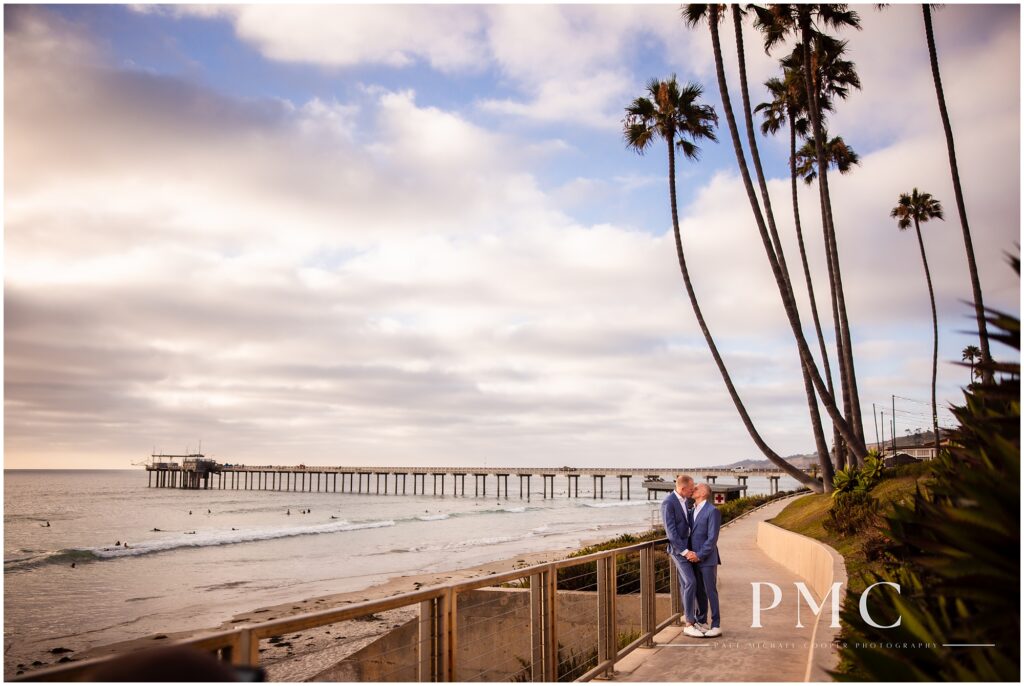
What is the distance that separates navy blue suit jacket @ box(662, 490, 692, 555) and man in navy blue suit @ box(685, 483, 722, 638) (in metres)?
0.07

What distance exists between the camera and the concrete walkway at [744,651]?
6395 millimetres

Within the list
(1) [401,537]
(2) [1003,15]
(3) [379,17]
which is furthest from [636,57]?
(1) [401,537]

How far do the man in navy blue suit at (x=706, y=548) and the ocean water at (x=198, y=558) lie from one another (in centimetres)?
1507

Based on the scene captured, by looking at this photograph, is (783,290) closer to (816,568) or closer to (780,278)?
(780,278)

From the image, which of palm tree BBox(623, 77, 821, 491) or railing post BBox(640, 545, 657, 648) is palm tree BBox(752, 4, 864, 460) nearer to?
palm tree BBox(623, 77, 821, 491)

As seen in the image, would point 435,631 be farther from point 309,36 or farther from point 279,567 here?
point 279,567

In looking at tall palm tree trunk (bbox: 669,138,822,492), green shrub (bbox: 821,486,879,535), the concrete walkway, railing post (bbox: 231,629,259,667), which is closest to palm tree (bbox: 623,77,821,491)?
tall palm tree trunk (bbox: 669,138,822,492)

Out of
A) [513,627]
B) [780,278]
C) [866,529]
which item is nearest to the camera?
[513,627]

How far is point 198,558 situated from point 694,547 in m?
36.8

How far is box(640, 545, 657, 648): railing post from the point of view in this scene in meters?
7.72

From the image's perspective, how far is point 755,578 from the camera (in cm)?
1321

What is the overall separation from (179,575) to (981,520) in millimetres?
35073

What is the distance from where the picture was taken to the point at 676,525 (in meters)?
8.01

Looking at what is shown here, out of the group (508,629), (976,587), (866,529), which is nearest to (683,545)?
(508,629)
